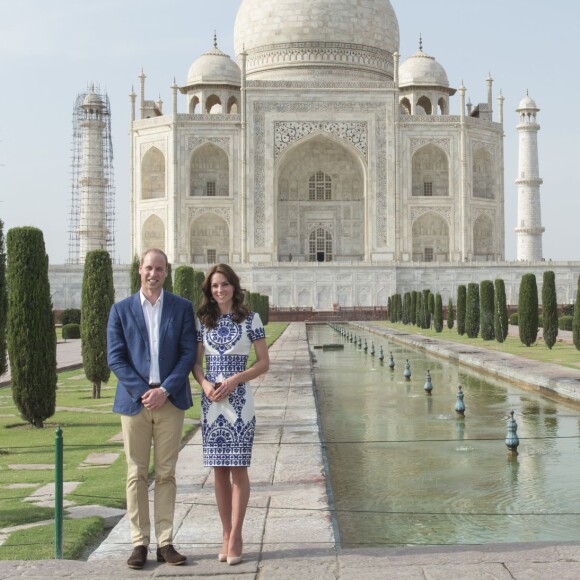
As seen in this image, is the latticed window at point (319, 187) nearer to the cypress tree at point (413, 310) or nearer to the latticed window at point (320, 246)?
the latticed window at point (320, 246)

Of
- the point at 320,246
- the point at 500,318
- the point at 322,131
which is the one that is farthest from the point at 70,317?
the point at 500,318

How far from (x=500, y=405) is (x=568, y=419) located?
1.16m

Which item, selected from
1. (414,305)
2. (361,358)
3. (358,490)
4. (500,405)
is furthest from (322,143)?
(358,490)

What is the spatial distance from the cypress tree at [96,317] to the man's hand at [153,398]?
5.88m

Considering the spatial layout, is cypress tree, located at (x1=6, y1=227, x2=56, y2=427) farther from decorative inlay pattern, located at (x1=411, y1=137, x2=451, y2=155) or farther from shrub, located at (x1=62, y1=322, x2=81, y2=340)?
decorative inlay pattern, located at (x1=411, y1=137, x2=451, y2=155)

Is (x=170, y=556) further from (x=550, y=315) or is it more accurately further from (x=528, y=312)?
(x=528, y=312)

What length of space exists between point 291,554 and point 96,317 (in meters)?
6.35

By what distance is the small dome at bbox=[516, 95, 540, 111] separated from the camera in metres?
38.3

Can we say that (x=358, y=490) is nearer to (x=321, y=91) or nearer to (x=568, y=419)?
(x=568, y=419)

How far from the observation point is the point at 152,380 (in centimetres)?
370

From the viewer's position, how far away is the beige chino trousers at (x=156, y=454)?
366 centimetres

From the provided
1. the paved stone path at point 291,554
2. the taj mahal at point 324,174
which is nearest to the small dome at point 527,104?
the taj mahal at point 324,174

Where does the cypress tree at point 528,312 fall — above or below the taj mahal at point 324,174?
below

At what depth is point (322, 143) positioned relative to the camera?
1457 inches
